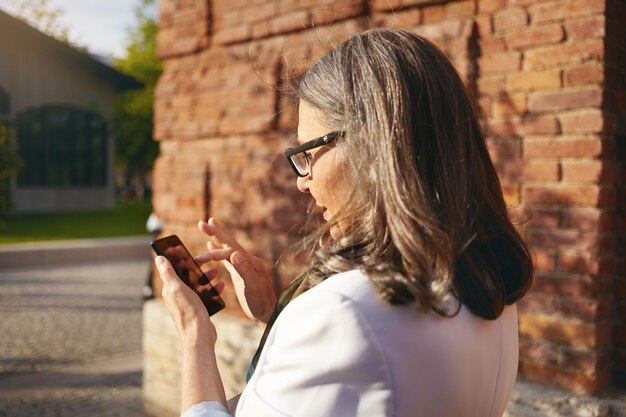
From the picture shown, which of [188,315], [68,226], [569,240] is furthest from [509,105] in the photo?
[68,226]

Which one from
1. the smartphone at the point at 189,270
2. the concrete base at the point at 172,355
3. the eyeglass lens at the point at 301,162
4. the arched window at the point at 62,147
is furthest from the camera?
the arched window at the point at 62,147

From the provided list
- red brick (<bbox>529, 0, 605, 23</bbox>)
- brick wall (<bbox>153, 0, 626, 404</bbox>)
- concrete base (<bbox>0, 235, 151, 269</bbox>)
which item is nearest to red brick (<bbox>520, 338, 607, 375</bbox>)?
brick wall (<bbox>153, 0, 626, 404</bbox>)

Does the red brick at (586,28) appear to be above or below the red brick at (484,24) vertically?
below

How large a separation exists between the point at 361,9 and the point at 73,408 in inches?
141

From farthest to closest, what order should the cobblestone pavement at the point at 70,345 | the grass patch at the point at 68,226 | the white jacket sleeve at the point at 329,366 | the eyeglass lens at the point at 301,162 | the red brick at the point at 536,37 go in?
the grass patch at the point at 68,226
the cobblestone pavement at the point at 70,345
the red brick at the point at 536,37
the eyeglass lens at the point at 301,162
the white jacket sleeve at the point at 329,366

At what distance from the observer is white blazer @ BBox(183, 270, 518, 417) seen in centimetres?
118

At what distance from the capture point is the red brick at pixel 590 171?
2.89 meters

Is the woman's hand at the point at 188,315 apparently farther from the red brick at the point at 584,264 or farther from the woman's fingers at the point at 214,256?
the red brick at the point at 584,264

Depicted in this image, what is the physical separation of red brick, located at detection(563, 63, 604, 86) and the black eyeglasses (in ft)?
6.10

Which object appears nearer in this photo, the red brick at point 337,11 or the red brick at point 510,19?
the red brick at point 510,19

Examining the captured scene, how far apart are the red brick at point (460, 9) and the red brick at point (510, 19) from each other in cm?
15

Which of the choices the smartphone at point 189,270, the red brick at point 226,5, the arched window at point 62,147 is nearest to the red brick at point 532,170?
the smartphone at point 189,270

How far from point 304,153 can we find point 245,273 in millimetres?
563

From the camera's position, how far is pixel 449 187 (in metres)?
1.36
